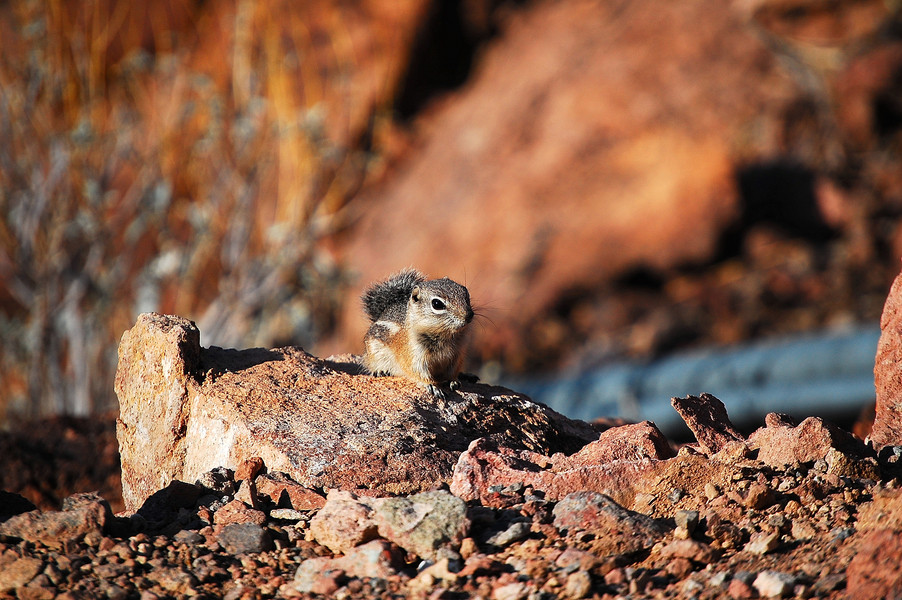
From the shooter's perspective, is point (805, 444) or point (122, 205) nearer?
point (805, 444)

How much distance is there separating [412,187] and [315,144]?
19.9 ft

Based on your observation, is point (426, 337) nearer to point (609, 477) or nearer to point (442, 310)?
point (442, 310)

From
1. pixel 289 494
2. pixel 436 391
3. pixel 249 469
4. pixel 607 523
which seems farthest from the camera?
pixel 436 391

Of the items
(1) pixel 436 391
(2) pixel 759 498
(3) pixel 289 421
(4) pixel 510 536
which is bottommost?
(2) pixel 759 498

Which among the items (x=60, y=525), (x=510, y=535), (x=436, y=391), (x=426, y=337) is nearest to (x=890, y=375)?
(x=510, y=535)

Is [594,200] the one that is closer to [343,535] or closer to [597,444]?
[597,444]

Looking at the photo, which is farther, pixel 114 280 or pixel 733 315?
pixel 733 315

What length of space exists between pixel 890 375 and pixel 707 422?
947 mm

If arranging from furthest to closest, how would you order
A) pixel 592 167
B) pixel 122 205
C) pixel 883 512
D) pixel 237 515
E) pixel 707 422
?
pixel 592 167 → pixel 122 205 → pixel 707 422 → pixel 237 515 → pixel 883 512

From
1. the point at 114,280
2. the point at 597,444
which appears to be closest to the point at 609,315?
the point at 114,280

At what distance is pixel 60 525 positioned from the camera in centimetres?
347

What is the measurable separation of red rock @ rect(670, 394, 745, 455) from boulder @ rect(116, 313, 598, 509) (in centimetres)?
74

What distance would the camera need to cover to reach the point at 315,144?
9758 mm

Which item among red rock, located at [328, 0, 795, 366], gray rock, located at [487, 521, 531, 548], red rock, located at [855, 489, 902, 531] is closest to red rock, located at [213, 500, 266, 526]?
gray rock, located at [487, 521, 531, 548]
